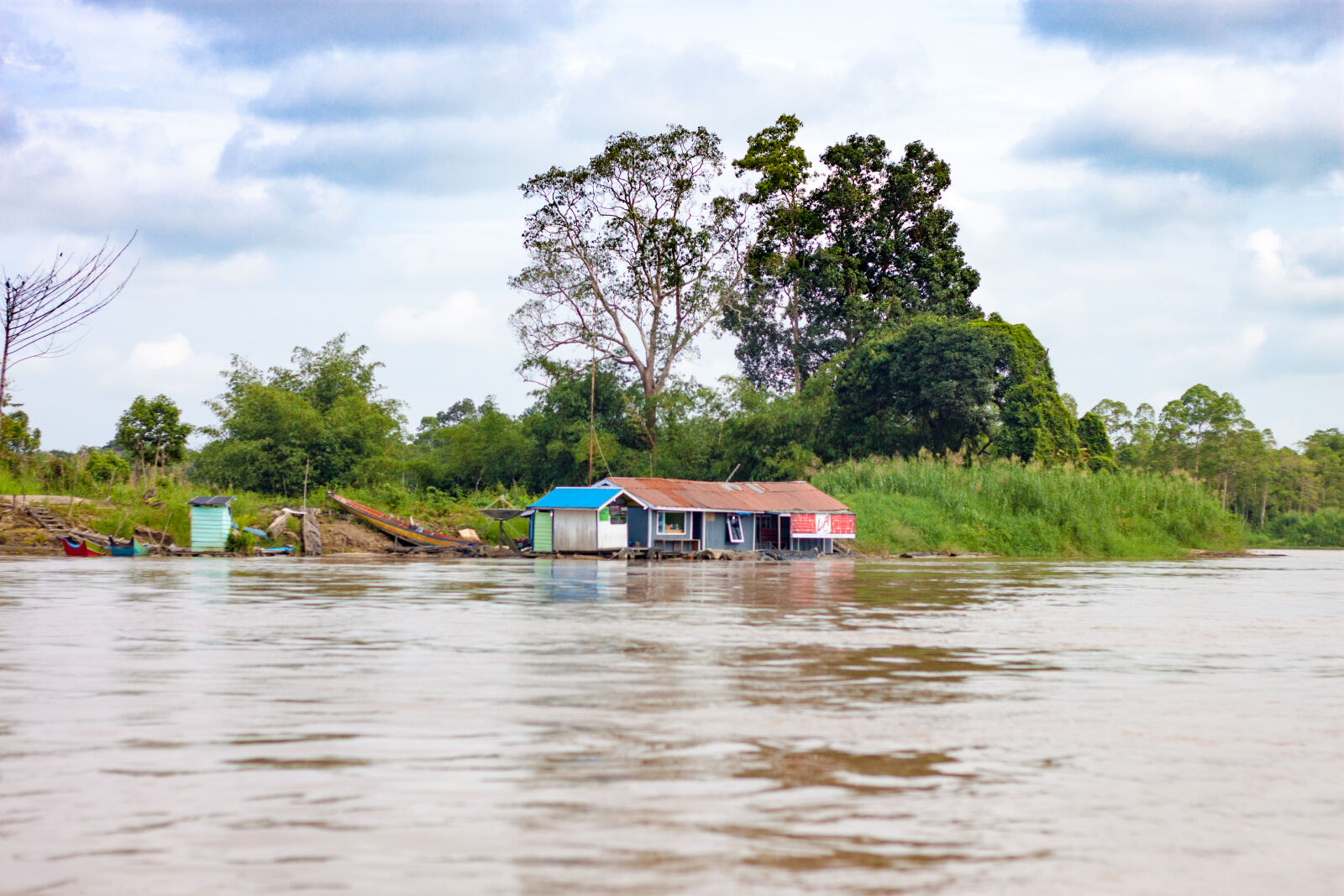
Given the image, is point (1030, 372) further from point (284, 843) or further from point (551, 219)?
point (284, 843)

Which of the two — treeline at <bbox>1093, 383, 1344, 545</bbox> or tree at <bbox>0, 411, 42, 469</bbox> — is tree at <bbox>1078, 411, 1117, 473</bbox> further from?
tree at <bbox>0, 411, 42, 469</bbox>

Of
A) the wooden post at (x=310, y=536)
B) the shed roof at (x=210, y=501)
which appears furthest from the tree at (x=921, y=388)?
the shed roof at (x=210, y=501)

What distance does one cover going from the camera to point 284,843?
13.7 feet

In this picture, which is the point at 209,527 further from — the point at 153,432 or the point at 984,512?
the point at 984,512

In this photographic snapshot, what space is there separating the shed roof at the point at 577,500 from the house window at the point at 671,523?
2.04m

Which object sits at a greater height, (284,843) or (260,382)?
(260,382)

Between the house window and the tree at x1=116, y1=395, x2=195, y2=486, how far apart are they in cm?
1725

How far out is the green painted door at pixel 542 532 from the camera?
115 feet

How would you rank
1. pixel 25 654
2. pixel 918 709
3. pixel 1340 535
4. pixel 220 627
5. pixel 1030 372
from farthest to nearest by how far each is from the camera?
pixel 1340 535 < pixel 1030 372 < pixel 220 627 < pixel 25 654 < pixel 918 709

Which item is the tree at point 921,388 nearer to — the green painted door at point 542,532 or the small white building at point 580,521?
the small white building at point 580,521

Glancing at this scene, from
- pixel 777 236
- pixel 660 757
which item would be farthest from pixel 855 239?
pixel 660 757

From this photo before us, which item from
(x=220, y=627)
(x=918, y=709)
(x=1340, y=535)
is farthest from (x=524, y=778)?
(x=1340, y=535)

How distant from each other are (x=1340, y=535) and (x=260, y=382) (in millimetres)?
54999

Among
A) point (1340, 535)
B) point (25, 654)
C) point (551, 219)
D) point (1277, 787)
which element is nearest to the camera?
point (1277, 787)
